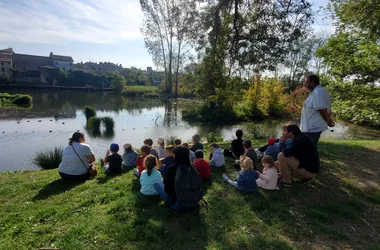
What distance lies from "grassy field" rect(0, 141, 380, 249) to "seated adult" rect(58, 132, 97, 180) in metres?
0.24

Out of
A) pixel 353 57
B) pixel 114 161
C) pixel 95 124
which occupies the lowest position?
pixel 95 124

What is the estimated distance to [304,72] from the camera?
39250 mm

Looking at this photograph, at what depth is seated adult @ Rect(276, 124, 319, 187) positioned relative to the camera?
167 inches

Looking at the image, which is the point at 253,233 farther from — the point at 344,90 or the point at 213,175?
the point at 344,90

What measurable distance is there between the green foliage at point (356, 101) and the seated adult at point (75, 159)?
26.2ft

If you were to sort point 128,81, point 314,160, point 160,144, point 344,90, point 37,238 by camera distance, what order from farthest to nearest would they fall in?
point 128,81 < point 344,90 < point 160,144 < point 314,160 < point 37,238

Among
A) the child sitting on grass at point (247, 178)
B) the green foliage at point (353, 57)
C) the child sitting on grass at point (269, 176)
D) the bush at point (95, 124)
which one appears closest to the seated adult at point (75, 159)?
the child sitting on grass at point (247, 178)

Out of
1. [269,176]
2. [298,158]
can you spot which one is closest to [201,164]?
[269,176]

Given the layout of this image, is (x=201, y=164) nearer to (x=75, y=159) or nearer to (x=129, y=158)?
(x=129, y=158)

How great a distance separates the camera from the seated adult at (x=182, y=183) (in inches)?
133

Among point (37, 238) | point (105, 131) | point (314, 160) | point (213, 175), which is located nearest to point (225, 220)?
point (213, 175)

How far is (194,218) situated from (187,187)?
0.47 m

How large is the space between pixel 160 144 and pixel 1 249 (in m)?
3.79

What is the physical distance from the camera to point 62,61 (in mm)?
73562
